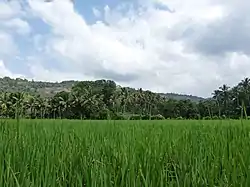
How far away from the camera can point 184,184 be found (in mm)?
1463

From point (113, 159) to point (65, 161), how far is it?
0.25 m

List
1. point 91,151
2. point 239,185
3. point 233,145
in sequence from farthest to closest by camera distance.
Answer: point 233,145
point 91,151
point 239,185

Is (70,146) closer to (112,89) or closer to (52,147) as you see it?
(52,147)

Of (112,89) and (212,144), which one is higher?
(112,89)

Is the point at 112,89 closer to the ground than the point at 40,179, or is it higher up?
higher up

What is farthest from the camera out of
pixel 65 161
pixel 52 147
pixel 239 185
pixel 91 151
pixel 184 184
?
pixel 52 147

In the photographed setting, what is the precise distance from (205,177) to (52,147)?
994mm

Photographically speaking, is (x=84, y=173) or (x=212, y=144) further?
(x=212, y=144)

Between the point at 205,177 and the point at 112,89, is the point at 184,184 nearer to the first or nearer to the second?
the point at 205,177

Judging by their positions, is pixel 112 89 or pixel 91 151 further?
pixel 112 89

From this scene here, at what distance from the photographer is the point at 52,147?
2.28 meters

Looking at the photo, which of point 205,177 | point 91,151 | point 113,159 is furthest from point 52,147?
point 205,177

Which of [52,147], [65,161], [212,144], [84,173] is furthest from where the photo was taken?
[212,144]

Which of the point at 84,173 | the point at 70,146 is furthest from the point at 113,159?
the point at 70,146
